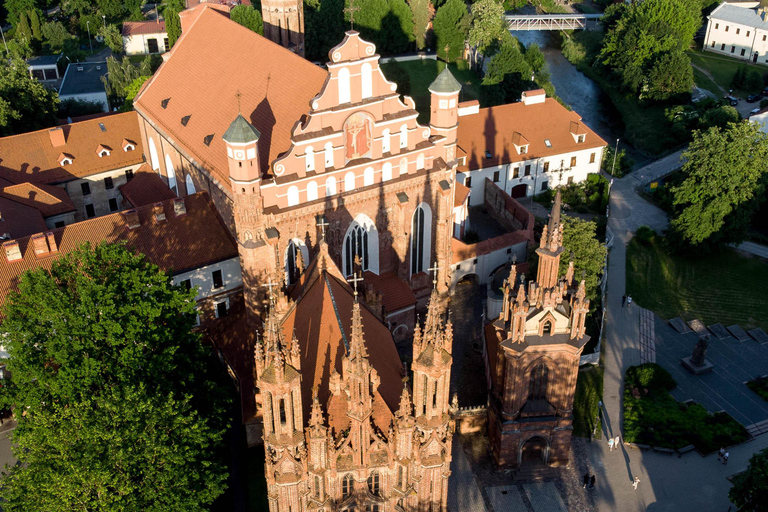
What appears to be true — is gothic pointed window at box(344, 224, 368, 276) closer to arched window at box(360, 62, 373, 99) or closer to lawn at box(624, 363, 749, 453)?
arched window at box(360, 62, 373, 99)

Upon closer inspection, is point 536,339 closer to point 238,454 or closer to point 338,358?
point 338,358

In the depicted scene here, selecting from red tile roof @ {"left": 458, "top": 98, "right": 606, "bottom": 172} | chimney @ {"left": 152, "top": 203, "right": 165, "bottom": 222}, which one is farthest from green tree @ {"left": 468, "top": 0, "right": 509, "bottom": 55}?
chimney @ {"left": 152, "top": 203, "right": 165, "bottom": 222}

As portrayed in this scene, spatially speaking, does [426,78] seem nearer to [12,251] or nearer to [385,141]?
[385,141]

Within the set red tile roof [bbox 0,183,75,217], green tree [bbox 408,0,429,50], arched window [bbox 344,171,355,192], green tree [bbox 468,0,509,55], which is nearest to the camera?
arched window [bbox 344,171,355,192]

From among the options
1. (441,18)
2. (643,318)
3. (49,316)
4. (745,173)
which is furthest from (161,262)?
(441,18)

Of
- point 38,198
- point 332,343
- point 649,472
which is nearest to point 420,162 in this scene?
point 332,343
